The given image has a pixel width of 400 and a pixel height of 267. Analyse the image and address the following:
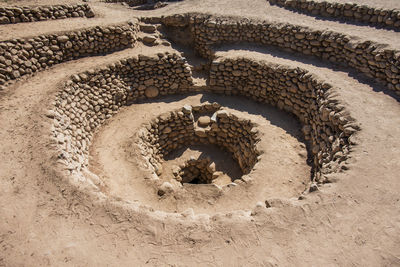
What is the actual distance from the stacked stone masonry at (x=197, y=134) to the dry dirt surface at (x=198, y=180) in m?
0.09

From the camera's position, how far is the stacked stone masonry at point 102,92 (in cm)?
811

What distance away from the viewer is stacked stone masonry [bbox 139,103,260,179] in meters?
10.8

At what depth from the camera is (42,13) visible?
1123 cm

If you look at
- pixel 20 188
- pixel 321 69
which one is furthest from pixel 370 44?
pixel 20 188

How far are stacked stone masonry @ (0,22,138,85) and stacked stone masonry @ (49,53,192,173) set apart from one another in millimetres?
1347

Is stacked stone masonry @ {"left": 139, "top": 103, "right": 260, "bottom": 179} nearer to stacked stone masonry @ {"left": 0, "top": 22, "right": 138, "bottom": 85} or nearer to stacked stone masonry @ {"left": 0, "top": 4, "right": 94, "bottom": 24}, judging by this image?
stacked stone masonry @ {"left": 0, "top": 22, "right": 138, "bottom": 85}

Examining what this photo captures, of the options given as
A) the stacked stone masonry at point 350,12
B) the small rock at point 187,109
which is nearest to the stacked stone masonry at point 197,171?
Answer: the small rock at point 187,109

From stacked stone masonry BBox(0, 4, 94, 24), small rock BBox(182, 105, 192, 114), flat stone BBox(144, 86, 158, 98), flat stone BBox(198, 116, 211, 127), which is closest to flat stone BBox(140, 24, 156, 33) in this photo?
stacked stone masonry BBox(0, 4, 94, 24)

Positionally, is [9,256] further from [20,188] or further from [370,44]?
[370,44]

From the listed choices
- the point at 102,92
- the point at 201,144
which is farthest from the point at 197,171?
the point at 102,92

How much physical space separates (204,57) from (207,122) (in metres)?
3.75

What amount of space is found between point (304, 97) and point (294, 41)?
118 inches

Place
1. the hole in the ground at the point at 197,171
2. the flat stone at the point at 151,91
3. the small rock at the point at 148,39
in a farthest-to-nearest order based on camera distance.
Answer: the small rock at the point at 148,39, the flat stone at the point at 151,91, the hole in the ground at the point at 197,171

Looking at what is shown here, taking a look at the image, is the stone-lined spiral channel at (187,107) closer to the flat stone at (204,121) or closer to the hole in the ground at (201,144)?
the hole in the ground at (201,144)
